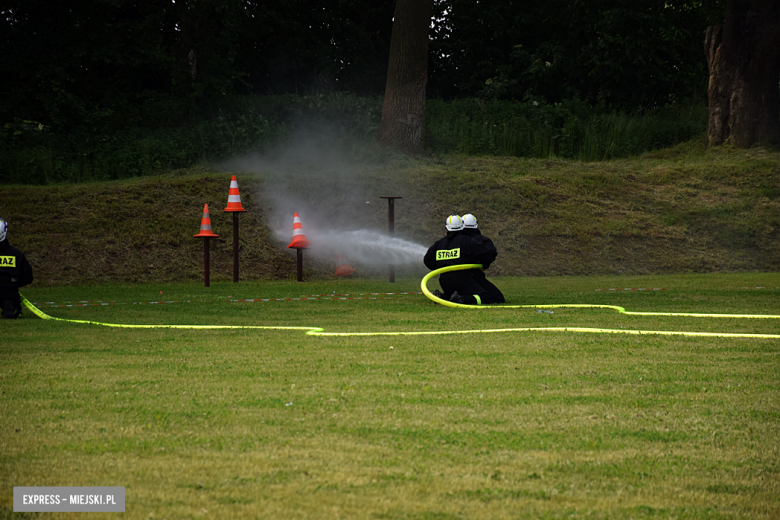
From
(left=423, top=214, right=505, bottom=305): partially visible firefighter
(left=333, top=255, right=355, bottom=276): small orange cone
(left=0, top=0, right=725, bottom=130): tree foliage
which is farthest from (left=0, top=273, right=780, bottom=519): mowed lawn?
(left=0, top=0, right=725, bottom=130): tree foliage

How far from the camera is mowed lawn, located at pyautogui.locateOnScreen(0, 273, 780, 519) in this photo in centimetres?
303

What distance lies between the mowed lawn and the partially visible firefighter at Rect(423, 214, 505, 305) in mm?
2558

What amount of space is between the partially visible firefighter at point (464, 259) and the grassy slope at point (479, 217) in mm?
5111

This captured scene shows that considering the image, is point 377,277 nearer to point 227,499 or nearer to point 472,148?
point 472,148

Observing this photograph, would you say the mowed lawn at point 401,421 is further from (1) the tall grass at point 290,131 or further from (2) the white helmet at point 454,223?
(1) the tall grass at point 290,131

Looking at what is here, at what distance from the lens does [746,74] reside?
20.7m

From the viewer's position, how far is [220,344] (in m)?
6.92

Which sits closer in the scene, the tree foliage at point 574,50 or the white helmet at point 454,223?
the white helmet at point 454,223

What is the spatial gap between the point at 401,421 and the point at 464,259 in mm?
6616

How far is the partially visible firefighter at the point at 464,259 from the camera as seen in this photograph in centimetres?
1055

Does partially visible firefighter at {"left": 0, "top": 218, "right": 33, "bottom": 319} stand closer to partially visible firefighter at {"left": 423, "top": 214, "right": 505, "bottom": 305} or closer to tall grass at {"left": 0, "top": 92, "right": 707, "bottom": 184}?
partially visible firefighter at {"left": 423, "top": 214, "right": 505, "bottom": 305}

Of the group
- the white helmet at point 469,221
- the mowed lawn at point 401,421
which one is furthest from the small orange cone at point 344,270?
the mowed lawn at point 401,421

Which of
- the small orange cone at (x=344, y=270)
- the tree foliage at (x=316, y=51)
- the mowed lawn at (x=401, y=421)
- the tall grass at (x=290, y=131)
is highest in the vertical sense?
the tree foliage at (x=316, y=51)

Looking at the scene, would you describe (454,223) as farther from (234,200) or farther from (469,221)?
(234,200)
